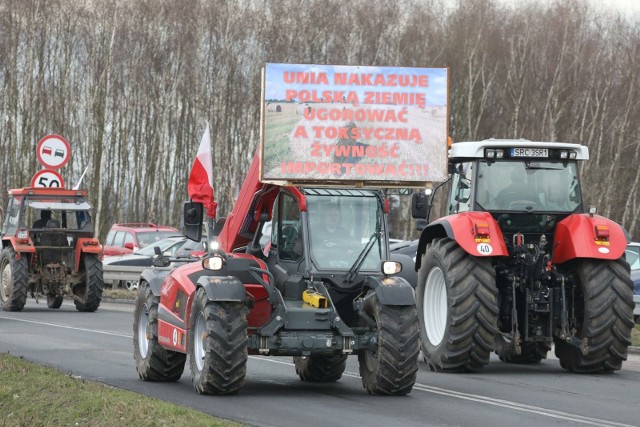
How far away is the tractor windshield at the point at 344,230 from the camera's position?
552 inches

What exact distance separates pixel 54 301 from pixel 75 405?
18292 mm

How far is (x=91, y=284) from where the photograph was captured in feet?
94.0

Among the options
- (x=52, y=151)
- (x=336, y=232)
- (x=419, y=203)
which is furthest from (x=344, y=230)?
(x=52, y=151)

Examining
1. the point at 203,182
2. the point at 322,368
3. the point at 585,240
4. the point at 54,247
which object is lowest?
the point at 322,368

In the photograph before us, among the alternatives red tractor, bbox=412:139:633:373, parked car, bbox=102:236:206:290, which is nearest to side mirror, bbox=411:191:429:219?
red tractor, bbox=412:139:633:373

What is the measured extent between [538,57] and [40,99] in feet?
72.5

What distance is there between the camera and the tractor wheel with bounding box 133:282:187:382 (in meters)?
14.8

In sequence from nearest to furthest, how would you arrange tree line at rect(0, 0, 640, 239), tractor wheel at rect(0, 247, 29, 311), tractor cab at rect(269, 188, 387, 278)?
tractor cab at rect(269, 188, 387, 278) < tractor wheel at rect(0, 247, 29, 311) < tree line at rect(0, 0, 640, 239)

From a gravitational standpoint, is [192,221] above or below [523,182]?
below

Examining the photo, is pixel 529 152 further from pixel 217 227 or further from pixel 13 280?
pixel 13 280

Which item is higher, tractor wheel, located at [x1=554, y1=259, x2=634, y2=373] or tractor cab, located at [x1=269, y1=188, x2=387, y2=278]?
tractor cab, located at [x1=269, y1=188, x2=387, y2=278]

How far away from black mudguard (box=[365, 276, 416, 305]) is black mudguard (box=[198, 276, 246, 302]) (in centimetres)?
127

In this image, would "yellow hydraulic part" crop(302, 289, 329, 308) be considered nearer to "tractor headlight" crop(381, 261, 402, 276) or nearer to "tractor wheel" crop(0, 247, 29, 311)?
"tractor headlight" crop(381, 261, 402, 276)

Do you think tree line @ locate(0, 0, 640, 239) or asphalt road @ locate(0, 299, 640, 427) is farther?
tree line @ locate(0, 0, 640, 239)
